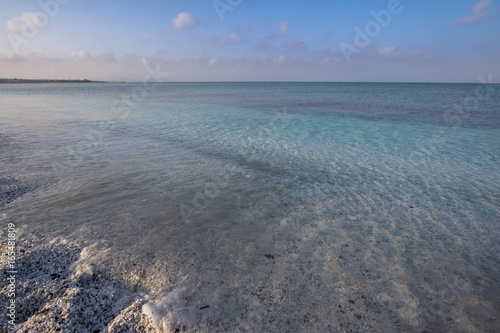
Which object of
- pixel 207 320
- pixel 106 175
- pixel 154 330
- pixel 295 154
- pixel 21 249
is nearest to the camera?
pixel 154 330

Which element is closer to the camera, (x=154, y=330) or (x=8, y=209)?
(x=154, y=330)

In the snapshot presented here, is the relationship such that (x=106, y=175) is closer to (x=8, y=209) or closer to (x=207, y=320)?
(x=8, y=209)

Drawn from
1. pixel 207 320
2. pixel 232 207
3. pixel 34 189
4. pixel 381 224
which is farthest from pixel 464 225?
pixel 34 189

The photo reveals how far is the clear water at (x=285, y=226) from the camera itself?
3.19m

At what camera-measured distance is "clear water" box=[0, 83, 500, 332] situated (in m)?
3.19

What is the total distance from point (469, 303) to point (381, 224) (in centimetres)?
194

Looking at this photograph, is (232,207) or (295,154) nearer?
(232,207)

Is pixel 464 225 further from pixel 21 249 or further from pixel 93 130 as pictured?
pixel 93 130

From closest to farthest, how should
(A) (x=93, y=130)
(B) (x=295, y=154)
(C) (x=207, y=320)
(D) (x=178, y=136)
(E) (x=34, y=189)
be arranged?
1. (C) (x=207, y=320)
2. (E) (x=34, y=189)
3. (B) (x=295, y=154)
4. (D) (x=178, y=136)
5. (A) (x=93, y=130)

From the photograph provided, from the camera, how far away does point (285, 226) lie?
497 cm

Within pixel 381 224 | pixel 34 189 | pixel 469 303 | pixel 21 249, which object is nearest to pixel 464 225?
pixel 381 224

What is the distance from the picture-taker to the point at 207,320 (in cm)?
290

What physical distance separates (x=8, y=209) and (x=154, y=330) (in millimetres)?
4829

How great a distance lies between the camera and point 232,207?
5660mm
